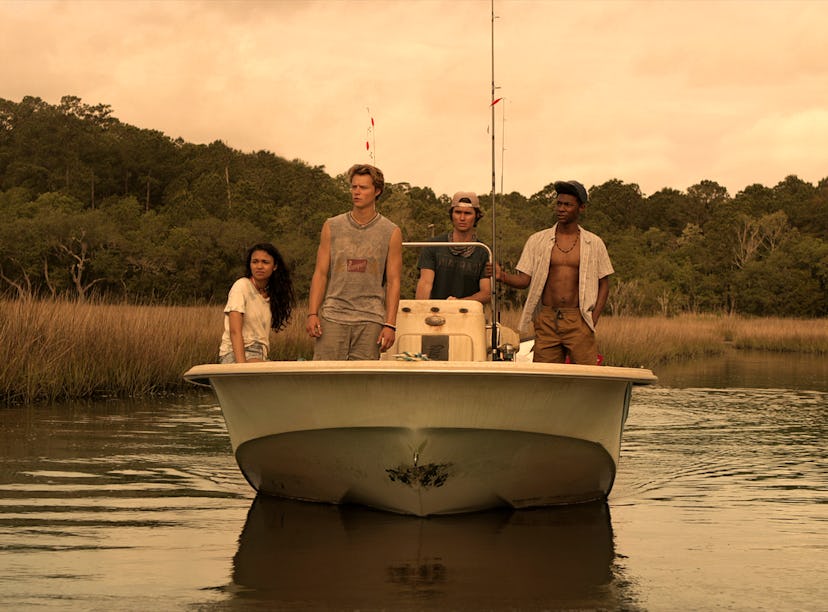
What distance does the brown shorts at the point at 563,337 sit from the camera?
7344mm

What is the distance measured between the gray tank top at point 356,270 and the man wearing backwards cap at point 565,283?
86cm

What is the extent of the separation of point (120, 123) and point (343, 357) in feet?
276

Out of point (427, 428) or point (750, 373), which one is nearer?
point (427, 428)

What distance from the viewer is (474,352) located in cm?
725

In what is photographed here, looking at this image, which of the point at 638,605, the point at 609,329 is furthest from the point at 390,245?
the point at 609,329

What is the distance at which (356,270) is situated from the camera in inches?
268

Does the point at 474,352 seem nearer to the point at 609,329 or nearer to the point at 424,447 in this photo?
the point at 424,447

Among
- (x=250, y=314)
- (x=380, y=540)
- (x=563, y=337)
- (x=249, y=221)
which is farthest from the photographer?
(x=249, y=221)

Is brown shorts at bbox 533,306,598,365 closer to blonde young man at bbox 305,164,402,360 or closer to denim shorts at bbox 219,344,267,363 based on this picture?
blonde young man at bbox 305,164,402,360

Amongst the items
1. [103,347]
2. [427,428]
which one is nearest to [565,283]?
[427,428]

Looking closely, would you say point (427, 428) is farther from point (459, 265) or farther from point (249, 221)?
point (249, 221)

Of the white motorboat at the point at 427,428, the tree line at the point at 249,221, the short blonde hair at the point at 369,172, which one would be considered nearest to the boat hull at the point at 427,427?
the white motorboat at the point at 427,428

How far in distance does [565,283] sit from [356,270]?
1.38 m

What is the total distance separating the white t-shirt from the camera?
23.5 feet
